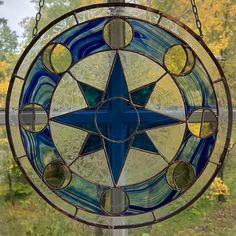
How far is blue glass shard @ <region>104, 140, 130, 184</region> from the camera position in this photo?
99 cm

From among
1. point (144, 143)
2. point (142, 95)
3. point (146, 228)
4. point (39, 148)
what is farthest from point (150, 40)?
point (146, 228)

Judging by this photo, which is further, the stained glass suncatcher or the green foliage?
the green foliage

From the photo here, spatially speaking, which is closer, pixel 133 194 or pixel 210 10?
pixel 133 194

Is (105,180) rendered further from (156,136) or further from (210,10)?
(210,10)

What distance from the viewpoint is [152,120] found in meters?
0.98

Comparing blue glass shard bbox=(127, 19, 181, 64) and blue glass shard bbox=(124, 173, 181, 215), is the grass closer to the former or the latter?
blue glass shard bbox=(124, 173, 181, 215)

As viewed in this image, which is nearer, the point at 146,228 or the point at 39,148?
the point at 39,148

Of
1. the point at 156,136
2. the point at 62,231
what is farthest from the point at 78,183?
the point at 62,231

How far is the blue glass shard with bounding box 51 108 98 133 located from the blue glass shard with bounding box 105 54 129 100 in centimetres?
6

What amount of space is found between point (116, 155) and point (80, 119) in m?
0.12

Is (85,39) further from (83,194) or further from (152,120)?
(83,194)

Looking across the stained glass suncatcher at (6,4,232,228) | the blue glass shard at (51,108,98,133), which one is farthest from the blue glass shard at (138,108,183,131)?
the blue glass shard at (51,108,98,133)

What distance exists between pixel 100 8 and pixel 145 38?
4.6 inches

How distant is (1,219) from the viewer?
4.06 ft
